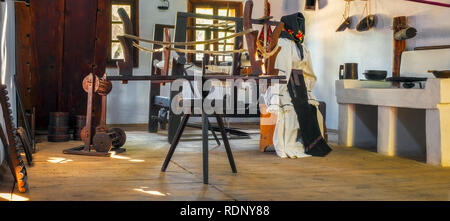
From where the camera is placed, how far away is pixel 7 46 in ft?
16.3

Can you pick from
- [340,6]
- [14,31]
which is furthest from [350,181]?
[340,6]

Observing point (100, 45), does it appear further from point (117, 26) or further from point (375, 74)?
point (375, 74)

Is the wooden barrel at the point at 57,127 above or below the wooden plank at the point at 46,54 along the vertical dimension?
below

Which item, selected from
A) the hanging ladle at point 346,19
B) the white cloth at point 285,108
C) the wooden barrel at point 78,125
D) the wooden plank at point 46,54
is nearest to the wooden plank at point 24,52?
the wooden plank at point 46,54

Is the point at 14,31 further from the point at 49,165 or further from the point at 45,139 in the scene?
the point at 49,165

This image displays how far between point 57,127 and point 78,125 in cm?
27

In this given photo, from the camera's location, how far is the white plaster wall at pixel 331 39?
6500mm

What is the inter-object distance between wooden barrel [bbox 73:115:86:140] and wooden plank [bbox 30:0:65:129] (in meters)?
0.54

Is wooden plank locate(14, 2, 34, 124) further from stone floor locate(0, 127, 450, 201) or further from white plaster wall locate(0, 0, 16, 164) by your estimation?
stone floor locate(0, 127, 450, 201)

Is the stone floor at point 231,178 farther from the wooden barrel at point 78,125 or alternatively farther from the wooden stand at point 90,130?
the wooden barrel at point 78,125

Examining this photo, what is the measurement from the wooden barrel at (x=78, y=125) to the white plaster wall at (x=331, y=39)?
247 cm

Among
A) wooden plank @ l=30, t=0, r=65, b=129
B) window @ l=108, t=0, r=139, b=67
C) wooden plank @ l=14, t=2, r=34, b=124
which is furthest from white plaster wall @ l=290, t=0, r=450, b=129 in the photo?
wooden plank @ l=14, t=2, r=34, b=124

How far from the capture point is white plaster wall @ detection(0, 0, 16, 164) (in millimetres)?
4359

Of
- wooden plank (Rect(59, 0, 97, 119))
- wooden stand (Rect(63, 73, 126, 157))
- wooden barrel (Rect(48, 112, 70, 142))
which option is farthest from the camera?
wooden plank (Rect(59, 0, 97, 119))
